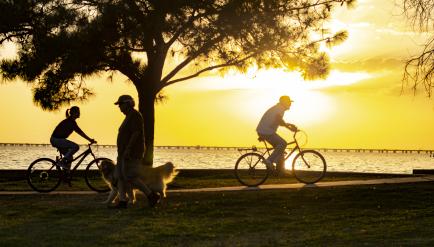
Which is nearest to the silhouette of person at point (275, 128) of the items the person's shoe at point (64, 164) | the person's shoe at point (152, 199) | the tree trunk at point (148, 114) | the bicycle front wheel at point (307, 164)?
the bicycle front wheel at point (307, 164)


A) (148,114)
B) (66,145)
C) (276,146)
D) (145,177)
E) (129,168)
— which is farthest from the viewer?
(148,114)

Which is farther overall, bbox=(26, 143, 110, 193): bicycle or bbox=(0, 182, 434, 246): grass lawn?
bbox=(26, 143, 110, 193): bicycle

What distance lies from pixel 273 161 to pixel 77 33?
7.09 m

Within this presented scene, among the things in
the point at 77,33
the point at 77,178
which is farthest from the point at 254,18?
the point at 77,178

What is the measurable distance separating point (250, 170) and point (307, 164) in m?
1.36

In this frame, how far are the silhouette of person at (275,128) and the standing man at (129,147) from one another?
367 cm

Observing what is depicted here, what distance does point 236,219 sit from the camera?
37.9ft

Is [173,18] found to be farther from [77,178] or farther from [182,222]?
[182,222]

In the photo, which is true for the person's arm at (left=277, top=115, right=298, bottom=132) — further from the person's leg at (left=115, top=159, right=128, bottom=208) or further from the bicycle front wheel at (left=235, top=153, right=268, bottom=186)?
the person's leg at (left=115, top=159, right=128, bottom=208)

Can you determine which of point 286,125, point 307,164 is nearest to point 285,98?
point 286,125

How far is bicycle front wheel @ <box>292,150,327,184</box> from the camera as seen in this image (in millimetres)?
16328

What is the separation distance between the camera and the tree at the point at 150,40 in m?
19.3

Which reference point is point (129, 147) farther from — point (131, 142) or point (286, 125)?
point (286, 125)

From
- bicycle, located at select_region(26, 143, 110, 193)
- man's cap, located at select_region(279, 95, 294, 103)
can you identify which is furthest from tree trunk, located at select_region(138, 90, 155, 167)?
man's cap, located at select_region(279, 95, 294, 103)
